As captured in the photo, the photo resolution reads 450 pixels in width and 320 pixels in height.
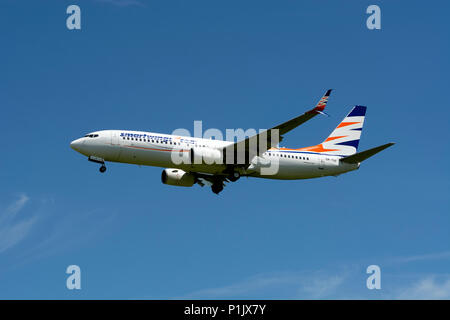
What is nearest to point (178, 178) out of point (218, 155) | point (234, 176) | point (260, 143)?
point (234, 176)

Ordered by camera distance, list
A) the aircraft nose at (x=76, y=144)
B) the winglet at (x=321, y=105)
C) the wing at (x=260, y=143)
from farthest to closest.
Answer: the aircraft nose at (x=76, y=144), the wing at (x=260, y=143), the winglet at (x=321, y=105)

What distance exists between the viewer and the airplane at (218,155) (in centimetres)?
5450

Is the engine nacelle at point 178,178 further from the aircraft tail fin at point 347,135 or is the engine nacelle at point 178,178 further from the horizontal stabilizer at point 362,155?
the horizontal stabilizer at point 362,155

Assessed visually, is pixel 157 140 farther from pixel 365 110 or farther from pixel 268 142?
pixel 365 110

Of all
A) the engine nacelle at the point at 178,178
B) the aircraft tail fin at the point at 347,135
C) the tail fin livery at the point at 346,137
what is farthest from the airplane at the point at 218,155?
the aircraft tail fin at the point at 347,135

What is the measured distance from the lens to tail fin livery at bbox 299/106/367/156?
6256 centimetres

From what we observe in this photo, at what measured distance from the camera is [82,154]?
5556 centimetres

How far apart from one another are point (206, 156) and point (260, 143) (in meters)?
4.40

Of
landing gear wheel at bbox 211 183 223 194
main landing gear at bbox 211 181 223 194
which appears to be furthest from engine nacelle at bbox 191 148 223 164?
landing gear wheel at bbox 211 183 223 194

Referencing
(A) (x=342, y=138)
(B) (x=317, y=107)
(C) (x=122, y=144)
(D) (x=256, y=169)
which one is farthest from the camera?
(A) (x=342, y=138)
